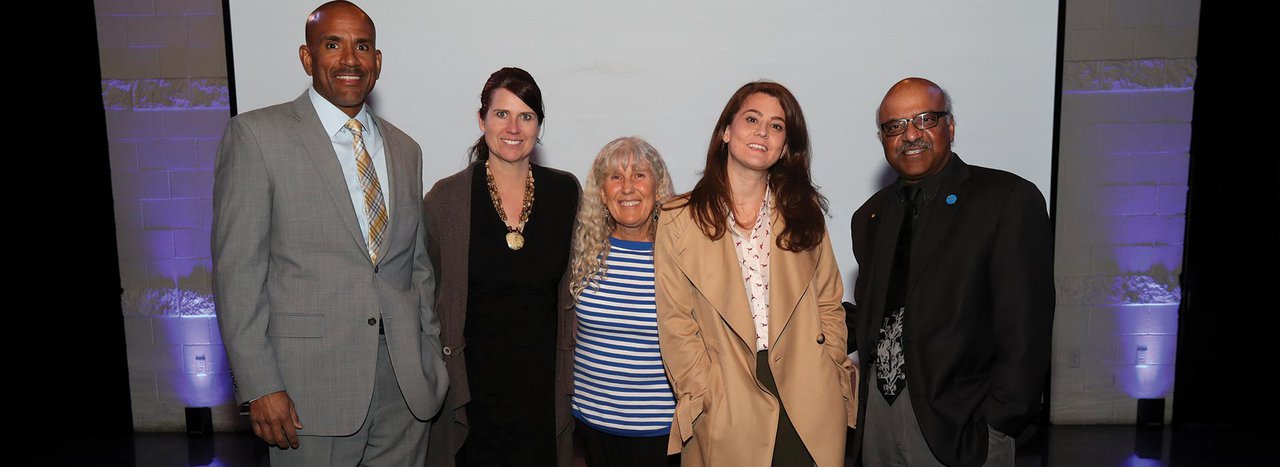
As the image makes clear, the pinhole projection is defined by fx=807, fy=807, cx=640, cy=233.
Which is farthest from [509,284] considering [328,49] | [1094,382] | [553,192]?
[1094,382]

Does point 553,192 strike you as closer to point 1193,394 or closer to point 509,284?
point 509,284

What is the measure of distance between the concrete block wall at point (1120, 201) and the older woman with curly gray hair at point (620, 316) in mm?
2768

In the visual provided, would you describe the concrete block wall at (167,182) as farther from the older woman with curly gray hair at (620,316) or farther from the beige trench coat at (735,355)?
the beige trench coat at (735,355)

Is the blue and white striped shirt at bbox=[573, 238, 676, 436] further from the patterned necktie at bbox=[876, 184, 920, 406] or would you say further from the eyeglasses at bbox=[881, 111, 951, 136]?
the eyeglasses at bbox=[881, 111, 951, 136]

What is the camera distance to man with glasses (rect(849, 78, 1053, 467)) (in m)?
2.01

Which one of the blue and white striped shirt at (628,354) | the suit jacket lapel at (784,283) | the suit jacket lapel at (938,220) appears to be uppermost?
the suit jacket lapel at (938,220)

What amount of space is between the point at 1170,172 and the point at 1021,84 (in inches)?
44.2

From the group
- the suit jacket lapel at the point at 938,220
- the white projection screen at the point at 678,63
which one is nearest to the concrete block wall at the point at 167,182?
the white projection screen at the point at 678,63

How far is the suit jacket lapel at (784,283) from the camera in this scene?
2230mm

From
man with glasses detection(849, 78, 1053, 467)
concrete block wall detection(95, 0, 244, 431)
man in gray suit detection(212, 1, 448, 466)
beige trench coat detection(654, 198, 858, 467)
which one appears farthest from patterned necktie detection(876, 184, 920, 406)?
concrete block wall detection(95, 0, 244, 431)

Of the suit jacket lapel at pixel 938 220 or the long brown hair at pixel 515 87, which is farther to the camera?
the long brown hair at pixel 515 87

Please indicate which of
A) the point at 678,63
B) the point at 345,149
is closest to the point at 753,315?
the point at 345,149

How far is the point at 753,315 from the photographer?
7.48 feet

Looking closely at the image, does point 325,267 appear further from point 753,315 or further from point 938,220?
point 938,220
